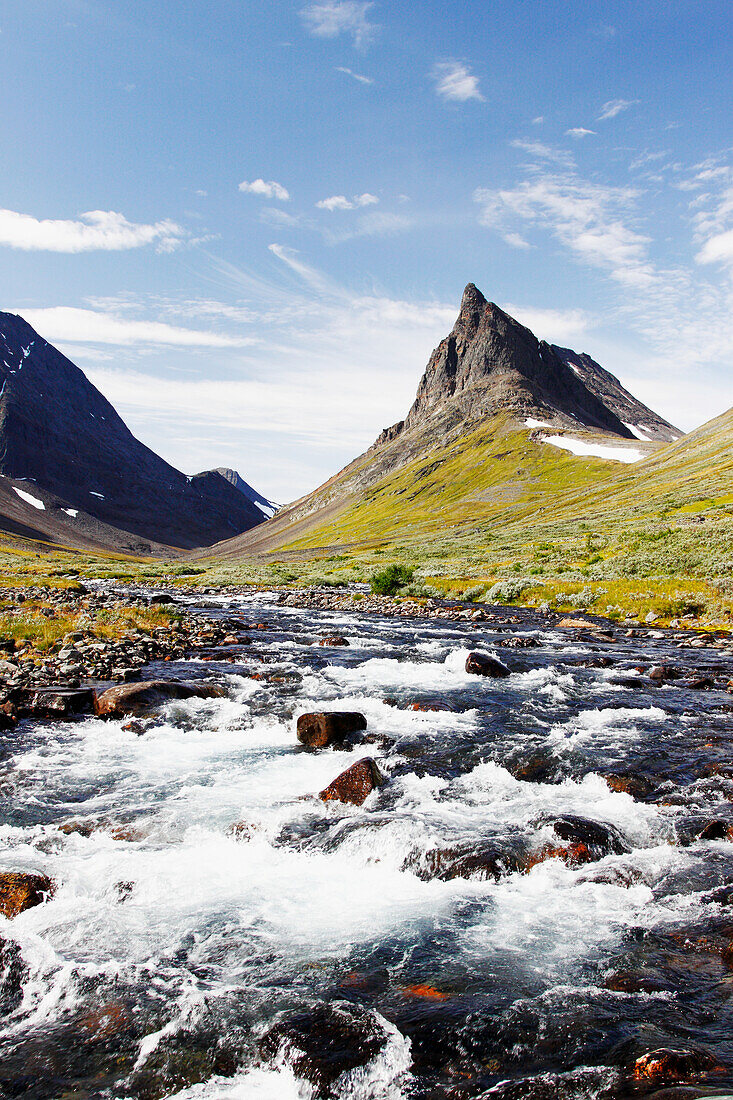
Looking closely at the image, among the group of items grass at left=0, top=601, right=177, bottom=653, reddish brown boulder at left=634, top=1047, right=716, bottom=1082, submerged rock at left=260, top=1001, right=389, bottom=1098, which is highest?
reddish brown boulder at left=634, top=1047, right=716, bottom=1082

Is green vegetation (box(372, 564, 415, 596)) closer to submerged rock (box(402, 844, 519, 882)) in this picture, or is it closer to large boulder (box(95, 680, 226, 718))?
large boulder (box(95, 680, 226, 718))

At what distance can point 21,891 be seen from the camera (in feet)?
28.0

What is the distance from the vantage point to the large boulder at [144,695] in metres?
17.3

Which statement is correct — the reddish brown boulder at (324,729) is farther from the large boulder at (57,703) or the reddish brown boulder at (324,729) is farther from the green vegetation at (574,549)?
the green vegetation at (574,549)

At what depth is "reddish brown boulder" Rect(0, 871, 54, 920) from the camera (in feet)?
27.4

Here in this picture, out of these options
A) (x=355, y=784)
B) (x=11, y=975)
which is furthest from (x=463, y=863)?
(x=11, y=975)

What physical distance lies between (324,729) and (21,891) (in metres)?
8.10

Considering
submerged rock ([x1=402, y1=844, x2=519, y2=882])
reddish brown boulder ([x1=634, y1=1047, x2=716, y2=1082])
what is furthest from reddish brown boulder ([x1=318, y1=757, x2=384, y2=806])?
reddish brown boulder ([x1=634, y1=1047, x2=716, y2=1082])

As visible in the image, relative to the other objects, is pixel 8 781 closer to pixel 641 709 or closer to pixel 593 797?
pixel 593 797

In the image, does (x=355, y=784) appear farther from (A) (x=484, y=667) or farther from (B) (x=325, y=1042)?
(A) (x=484, y=667)

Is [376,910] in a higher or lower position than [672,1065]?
lower

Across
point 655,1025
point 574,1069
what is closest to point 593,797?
point 655,1025

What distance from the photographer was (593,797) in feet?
39.3

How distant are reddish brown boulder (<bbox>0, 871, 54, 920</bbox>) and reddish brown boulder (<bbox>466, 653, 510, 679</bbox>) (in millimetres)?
17517
